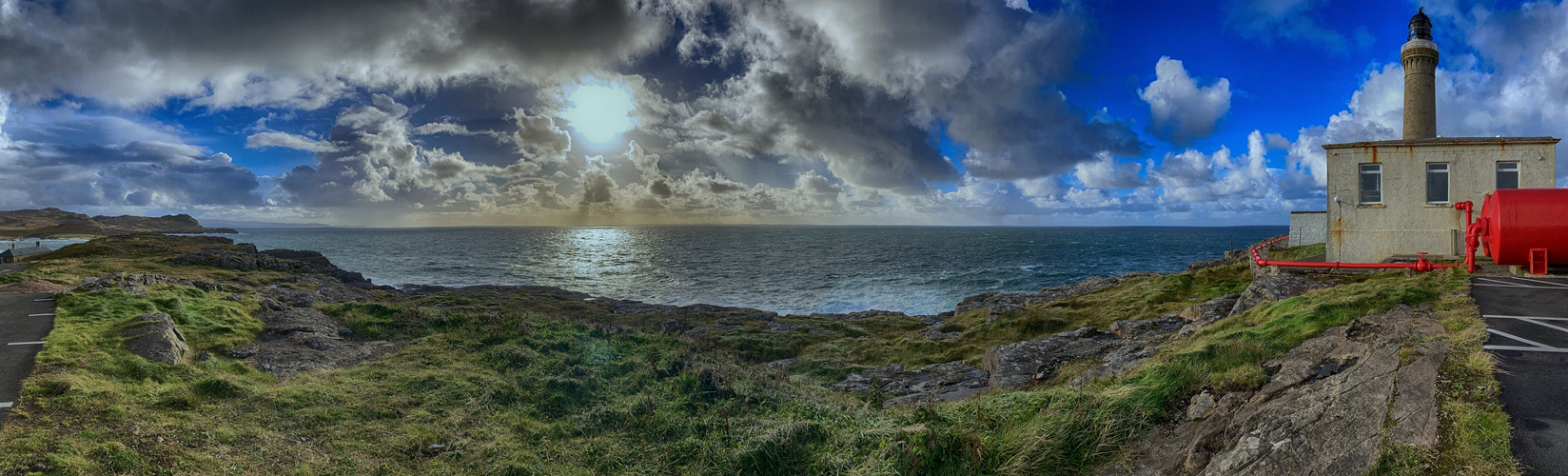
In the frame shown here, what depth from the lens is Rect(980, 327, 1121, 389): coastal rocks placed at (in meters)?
12.5

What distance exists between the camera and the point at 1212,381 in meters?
6.69

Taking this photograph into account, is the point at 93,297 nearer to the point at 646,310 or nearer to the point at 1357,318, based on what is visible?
the point at 646,310

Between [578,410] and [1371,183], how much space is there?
25.3 metres

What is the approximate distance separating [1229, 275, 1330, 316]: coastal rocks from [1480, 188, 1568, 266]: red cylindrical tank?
3269 millimetres

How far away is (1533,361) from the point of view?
21.8ft

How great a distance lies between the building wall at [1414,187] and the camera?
16938 mm

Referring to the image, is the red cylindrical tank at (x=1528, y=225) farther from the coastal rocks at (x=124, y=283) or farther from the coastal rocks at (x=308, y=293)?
the coastal rocks at (x=124, y=283)

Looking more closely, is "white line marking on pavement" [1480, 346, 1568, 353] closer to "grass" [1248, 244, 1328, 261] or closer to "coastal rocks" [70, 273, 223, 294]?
"grass" [1248, 244, 1328, 261]

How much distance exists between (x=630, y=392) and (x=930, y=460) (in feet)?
21.1

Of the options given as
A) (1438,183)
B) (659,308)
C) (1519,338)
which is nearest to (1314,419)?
(1519,338)

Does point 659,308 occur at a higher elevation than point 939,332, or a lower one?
lower

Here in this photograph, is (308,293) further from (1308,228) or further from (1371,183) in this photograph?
(1308,228)

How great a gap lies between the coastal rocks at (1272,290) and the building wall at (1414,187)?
4.88m

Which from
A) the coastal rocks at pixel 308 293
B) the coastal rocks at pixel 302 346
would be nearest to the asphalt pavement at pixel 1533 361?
the coastal rocks at pixel 302 346
